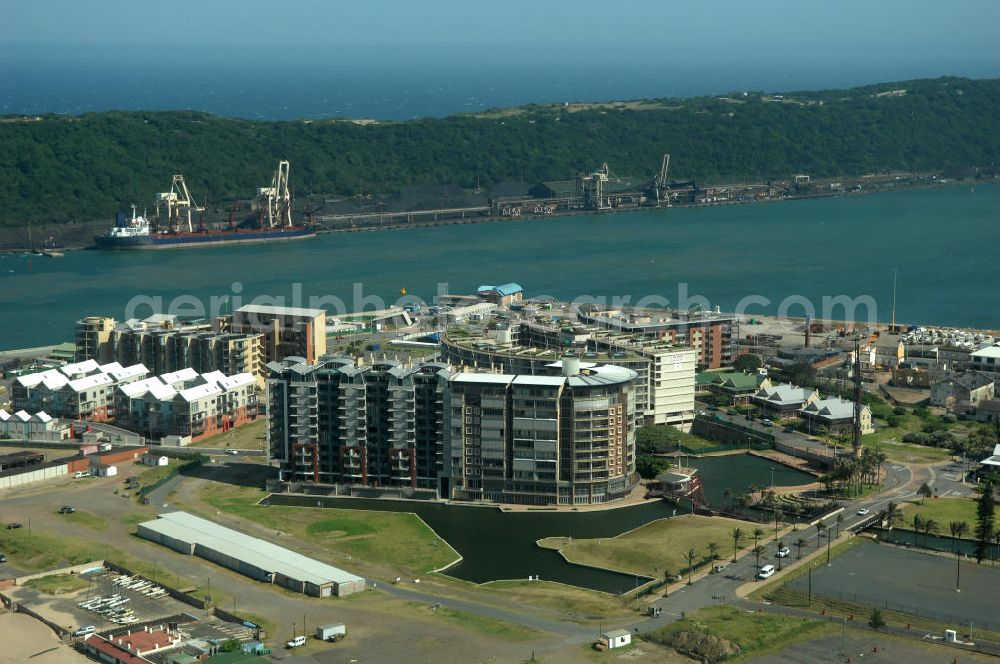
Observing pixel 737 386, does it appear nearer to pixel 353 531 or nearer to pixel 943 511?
pixel 943 511

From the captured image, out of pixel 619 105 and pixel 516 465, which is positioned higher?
pixel 619 105

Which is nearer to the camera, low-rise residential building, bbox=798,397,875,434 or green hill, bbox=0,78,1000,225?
low-rise residential building, bbox=798,397,875,434

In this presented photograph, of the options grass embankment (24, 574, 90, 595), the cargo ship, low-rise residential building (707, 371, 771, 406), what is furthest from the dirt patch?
the cargo ship

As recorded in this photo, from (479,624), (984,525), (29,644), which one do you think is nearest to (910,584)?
(984,525)

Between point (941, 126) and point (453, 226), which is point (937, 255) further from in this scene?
point (941, 126)

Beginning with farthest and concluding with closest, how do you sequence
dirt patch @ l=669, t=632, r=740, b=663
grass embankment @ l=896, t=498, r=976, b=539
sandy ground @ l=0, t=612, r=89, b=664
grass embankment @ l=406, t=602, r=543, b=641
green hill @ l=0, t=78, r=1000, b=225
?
1. green hill @ l=0, t=78, r=1000, b=225
2. grass embankment @ l=896, t=498, r=976, b=539
3. grass embankment @ l=406, t=602, r=543, b=641
4. sandy ground @ l=0, t=612, r=89, b=664
5. dirt patch @ l=669, t=632, r=740, b=663

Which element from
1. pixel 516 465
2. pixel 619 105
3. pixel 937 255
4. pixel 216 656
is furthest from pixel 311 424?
pixel 619 105

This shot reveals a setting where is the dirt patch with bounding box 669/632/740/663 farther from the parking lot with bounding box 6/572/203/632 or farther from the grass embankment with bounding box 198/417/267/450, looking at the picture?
the grass embankment with bounding box 198/417/267/450
